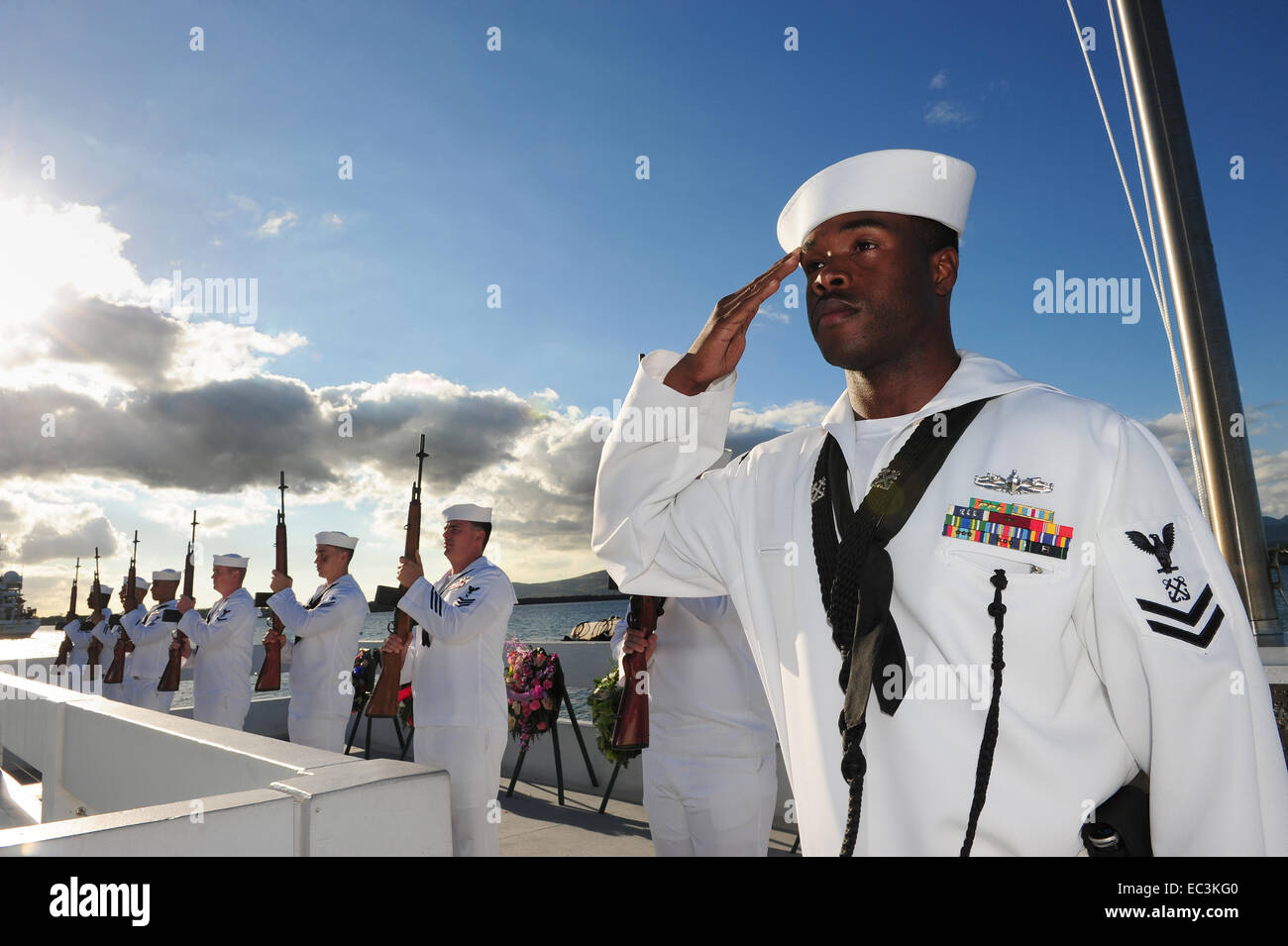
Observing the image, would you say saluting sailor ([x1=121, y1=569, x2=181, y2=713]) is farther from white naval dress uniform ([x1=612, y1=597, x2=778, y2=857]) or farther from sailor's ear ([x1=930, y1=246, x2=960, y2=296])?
sailor's ear ([x1=930, y1=246, x2=960, y2=296])

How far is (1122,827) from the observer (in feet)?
4.35

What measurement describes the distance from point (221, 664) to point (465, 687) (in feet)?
14.3

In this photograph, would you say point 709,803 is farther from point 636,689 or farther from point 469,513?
point 469,513

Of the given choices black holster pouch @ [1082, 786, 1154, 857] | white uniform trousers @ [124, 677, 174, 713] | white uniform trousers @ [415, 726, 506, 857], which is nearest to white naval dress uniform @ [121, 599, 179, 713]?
white uniform trousers @ [124, 677, 174, 713]

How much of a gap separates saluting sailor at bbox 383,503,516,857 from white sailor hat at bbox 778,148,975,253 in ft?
14.3

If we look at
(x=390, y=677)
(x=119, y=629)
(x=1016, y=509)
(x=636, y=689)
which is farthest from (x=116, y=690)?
(x=1016, y=509)

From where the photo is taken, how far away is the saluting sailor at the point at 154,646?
1127 cm

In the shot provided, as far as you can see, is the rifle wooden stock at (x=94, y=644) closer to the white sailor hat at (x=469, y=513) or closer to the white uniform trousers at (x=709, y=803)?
the white sailor hat at (x=469, y=513)

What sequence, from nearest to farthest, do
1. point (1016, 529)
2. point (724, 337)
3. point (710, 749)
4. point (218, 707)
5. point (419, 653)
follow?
point (1016, 529)
point (724, 337)
point (710, 749)
point (419, 653)
point (218, 707)

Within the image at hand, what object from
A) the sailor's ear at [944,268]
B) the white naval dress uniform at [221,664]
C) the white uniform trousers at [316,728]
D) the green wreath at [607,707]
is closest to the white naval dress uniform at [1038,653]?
the sailor's ear at [944,268]

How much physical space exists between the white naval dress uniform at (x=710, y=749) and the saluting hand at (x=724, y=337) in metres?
2.72

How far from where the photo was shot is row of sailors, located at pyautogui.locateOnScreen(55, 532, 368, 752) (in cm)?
716
